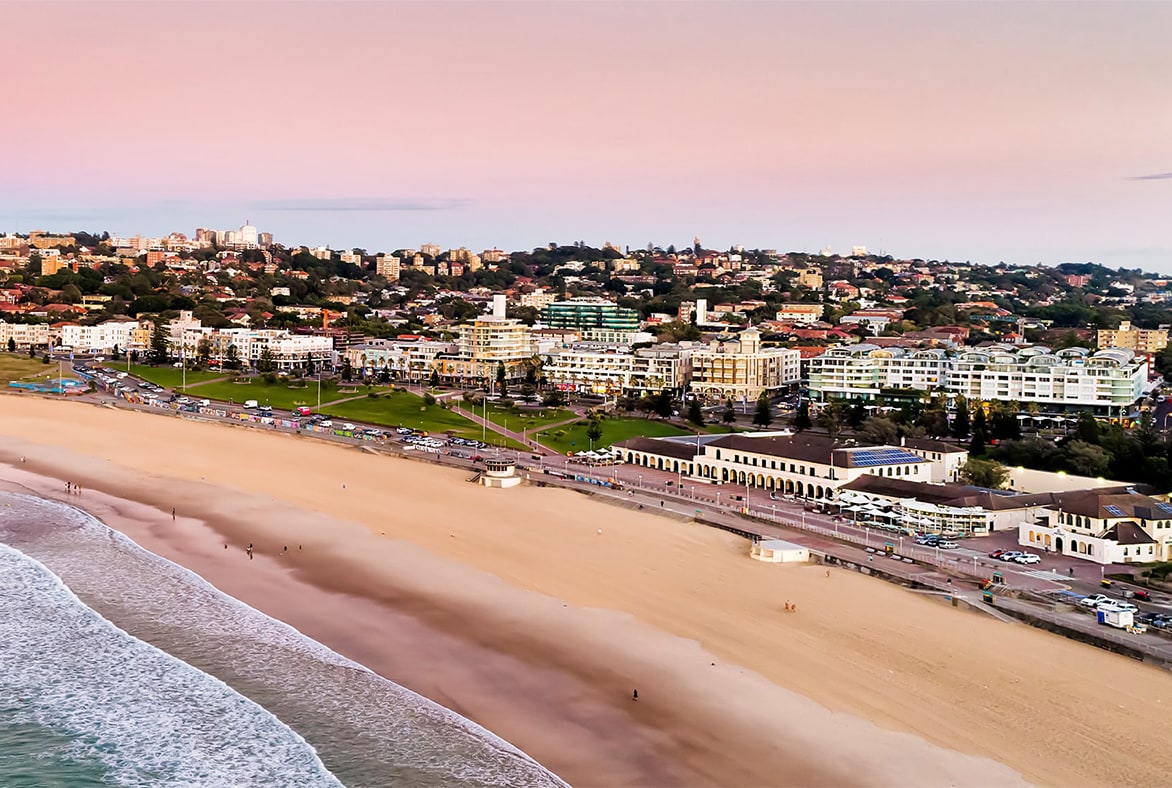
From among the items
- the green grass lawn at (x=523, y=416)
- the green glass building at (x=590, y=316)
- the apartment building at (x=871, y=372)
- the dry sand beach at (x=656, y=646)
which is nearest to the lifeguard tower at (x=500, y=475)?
the dry sand beach at (x=656, y=646)

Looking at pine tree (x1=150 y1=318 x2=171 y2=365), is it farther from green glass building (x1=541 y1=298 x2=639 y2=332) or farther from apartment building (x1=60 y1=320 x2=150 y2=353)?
green glass building (x1=541 y1=298 x2=639 y2=332)

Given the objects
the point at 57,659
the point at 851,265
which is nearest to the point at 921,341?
the point at 57,659

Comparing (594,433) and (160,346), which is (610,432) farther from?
(160,346)

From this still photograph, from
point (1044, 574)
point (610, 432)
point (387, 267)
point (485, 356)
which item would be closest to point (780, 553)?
point (1044, 574)

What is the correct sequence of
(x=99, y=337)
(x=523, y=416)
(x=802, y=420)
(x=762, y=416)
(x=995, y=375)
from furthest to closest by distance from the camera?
(x=99, y=337), (x=995, y=375), (x=523, y=416), (x=762, y=416), (x=802, y=420)

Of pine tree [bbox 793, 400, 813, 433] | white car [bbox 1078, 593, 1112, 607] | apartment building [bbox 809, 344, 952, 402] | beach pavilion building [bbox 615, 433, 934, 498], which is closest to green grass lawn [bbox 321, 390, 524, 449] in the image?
beach pavilion building [bbox 615, 433, 934, 498]

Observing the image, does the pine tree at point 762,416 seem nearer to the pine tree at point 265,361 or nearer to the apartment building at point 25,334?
the pine tree at point 265,361
